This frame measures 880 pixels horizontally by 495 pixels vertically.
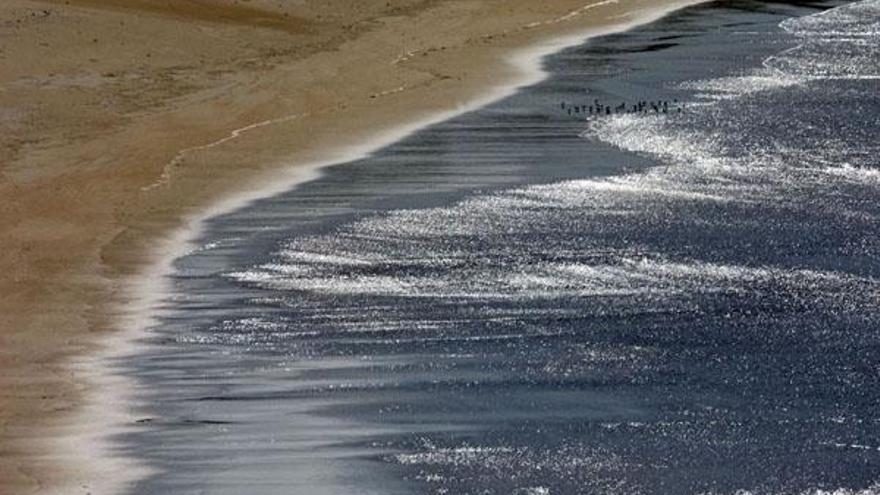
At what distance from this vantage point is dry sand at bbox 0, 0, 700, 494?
13.5 m

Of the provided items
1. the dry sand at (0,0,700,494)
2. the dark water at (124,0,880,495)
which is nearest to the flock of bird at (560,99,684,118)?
the dark water at (124,0,880,495)

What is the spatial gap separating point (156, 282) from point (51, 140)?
234 inches

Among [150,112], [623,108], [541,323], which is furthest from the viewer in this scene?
[623,108]

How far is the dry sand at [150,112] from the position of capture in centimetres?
1347

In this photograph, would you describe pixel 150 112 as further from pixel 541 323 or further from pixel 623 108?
pixel 541 323

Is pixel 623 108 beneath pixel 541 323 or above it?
beneath

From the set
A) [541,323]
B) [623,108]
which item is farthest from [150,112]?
[541,323]

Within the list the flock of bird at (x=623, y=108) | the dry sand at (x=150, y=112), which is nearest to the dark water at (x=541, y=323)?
the dry sand at (x=150, y=112)

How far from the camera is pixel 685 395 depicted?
38.8ft

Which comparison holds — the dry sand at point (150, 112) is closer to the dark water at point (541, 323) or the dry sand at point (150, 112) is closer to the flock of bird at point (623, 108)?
the dark water at point (541, 323)

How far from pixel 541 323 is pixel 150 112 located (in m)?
10.1

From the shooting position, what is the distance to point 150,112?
2262 centimetres

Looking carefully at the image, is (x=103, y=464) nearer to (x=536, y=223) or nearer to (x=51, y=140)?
(x=536, y=223)

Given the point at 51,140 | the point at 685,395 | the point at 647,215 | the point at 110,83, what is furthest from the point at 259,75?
the point at 685,395
